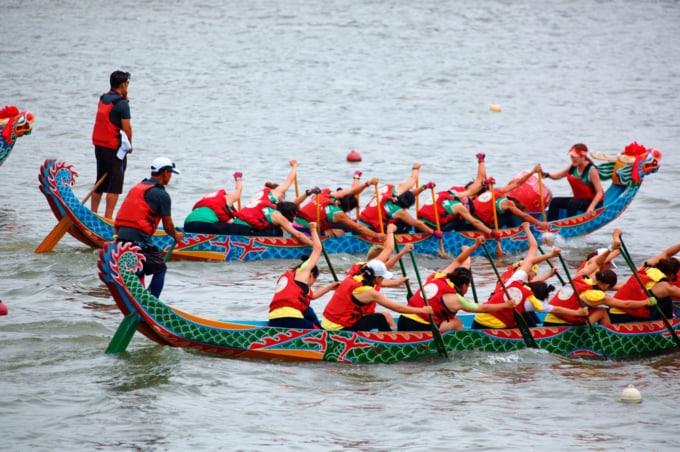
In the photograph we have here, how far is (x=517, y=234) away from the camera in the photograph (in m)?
13.5

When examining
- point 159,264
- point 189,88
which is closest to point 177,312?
point 159,264

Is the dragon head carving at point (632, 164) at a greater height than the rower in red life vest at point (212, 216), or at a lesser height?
greater

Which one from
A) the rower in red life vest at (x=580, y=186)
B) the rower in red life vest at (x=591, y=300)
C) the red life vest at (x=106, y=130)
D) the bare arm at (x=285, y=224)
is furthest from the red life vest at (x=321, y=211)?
the rower in red life vest at (x=591, y=300)

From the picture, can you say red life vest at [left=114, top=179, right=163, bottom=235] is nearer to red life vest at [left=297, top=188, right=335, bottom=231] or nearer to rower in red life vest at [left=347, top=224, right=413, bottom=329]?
rower in red life vest at [left=347, top=224, right=413, bottom=329]

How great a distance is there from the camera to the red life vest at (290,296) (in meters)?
9.30

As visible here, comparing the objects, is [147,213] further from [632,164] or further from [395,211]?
[632,164]

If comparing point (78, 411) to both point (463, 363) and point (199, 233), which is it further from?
point (199, 233)

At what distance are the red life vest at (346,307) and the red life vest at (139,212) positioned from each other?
1.79m

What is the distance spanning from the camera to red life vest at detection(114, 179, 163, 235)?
367 inches

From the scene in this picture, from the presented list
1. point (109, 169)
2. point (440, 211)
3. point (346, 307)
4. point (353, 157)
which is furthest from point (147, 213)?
point (353, 157)

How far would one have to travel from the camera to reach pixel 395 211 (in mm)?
12867

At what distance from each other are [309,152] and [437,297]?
1112cm

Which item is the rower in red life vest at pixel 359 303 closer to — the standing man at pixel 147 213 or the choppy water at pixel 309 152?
the choppy water at pixel 309 152

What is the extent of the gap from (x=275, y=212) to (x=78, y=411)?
468cm
